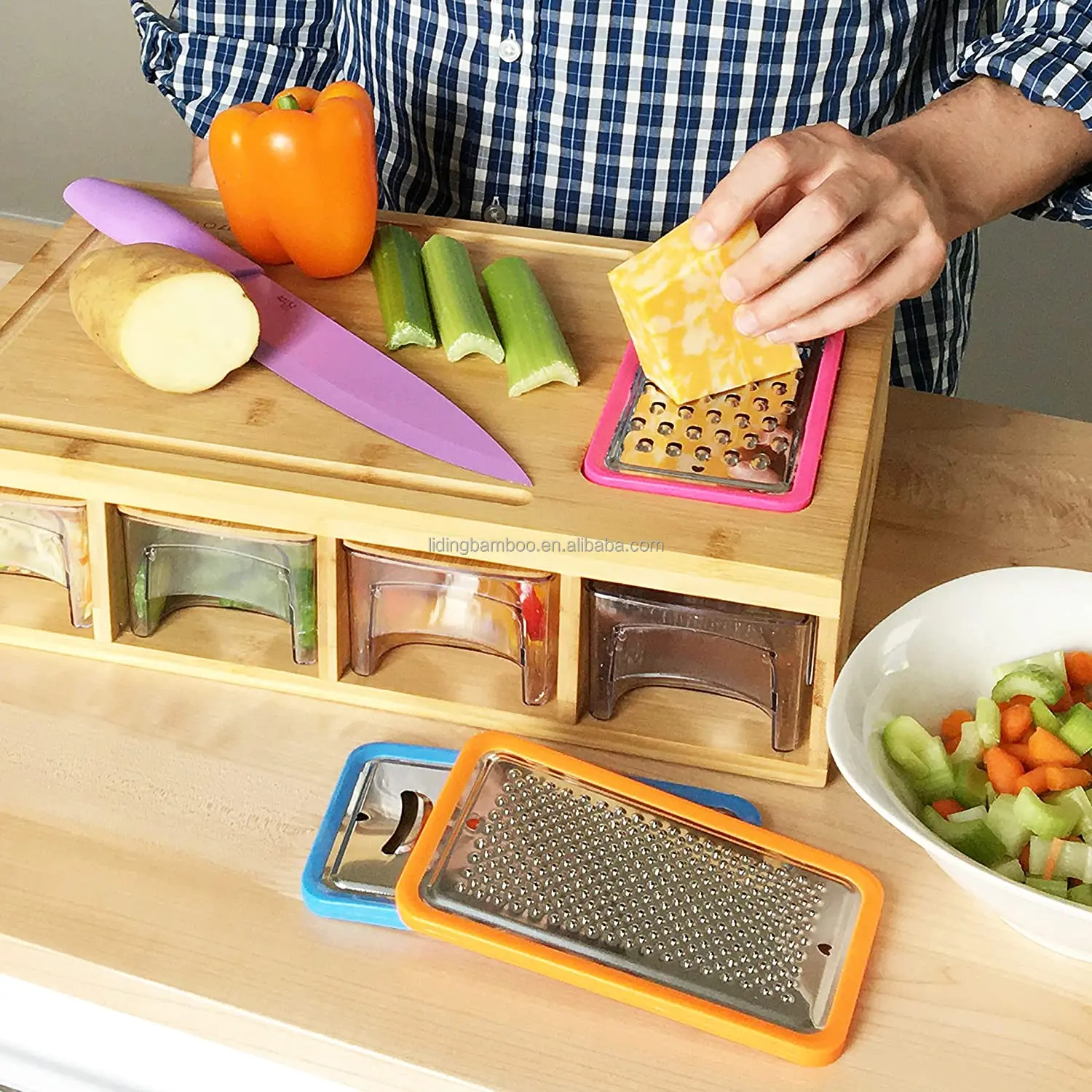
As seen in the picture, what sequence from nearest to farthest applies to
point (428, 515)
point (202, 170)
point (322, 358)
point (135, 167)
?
point (428, 515) < point (322, 358) < point (202, 170) < point (135, 167)

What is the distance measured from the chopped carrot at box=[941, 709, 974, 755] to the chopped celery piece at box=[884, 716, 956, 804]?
0.02 m

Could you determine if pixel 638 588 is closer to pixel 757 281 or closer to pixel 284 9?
pixel 757 281

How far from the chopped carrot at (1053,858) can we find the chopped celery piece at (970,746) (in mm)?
69

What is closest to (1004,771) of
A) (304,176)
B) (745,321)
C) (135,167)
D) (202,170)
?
(745,321)

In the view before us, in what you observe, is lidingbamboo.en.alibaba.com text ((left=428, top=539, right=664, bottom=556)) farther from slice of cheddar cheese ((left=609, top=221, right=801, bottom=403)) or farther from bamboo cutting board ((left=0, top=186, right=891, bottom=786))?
slice of cheddar cheese ((left=609, top=221, right=801, bottom=403))

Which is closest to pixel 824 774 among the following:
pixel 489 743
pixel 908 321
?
pixel 489 743

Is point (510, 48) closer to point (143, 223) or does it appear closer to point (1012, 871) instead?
point (143, 223)

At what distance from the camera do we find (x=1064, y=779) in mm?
682

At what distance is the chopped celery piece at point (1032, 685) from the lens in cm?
74

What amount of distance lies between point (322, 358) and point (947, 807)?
0.45m

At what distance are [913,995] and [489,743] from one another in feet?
0.81

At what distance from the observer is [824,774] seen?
79cm

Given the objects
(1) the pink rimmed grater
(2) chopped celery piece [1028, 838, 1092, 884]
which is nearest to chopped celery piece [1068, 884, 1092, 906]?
(2) chopped celery piece [1028, 838, 1092, 884]

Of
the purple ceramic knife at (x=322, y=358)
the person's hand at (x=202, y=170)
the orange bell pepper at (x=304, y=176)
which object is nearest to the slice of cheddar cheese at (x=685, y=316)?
the purple ceramic knife at (x=322, y=358)
